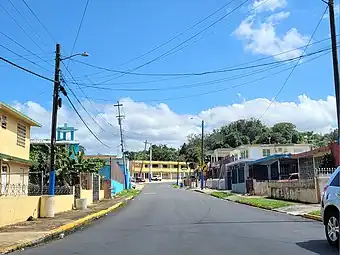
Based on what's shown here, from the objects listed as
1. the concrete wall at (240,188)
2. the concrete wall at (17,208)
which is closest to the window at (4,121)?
the concrete wall at (17,208)

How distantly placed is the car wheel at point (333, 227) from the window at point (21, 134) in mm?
18950

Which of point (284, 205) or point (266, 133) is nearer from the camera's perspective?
point (284, 205)

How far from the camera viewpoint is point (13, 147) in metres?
25.1

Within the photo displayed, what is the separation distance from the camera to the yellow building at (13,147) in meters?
22.6

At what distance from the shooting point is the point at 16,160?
24.1 m

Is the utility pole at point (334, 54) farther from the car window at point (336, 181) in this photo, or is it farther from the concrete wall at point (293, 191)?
the concrete wall at point (293, 191)

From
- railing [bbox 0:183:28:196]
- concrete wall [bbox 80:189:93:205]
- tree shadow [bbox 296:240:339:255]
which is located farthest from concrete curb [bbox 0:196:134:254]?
concrete wall [bbox 80:189:93:205]

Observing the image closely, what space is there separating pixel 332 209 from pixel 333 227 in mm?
447

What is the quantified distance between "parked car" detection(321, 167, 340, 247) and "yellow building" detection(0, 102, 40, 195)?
13.3 meters

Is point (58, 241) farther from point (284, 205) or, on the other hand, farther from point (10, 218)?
point (284, 205)

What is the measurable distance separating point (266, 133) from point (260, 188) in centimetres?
6751

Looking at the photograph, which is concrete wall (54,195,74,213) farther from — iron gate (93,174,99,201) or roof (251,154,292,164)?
roof (251,154,292,164)

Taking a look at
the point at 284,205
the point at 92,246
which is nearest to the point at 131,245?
the point at 92,246

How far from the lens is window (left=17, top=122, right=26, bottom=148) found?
26.3 m
